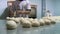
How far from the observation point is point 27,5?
1.46 m

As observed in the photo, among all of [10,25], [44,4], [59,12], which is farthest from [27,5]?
[59,12]

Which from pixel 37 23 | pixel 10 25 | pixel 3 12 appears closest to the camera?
pixel 10 25

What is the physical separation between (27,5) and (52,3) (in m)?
1.79

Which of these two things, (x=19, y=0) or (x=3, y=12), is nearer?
(x=19, y=0)

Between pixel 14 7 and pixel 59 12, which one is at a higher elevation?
pixel 14 7

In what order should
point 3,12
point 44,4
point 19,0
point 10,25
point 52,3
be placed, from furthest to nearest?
point 52,3
point 44,4
point 3,12
point 19,0
point 10,25

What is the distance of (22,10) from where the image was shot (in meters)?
1.41

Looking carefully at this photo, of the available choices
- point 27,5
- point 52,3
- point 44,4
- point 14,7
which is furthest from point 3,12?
point 52,3

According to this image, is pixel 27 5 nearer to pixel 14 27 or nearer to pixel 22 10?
pixel 22 10

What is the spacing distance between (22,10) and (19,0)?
0.17 m

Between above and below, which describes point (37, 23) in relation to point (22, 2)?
below

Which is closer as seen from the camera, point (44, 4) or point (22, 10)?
point (22, 10)

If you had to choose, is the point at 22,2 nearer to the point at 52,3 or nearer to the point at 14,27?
the point at 14,27

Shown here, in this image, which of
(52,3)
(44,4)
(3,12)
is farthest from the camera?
(52,3)
